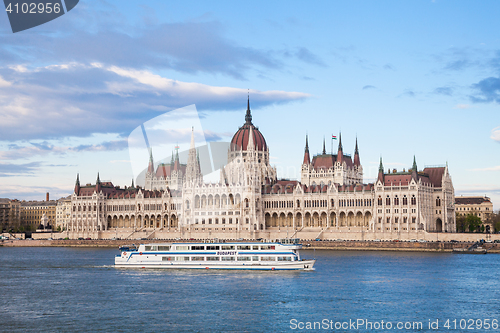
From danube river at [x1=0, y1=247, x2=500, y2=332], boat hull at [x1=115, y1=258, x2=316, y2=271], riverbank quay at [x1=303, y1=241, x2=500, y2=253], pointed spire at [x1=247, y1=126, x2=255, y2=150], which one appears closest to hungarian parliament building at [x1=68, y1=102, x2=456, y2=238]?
pointed spire at [x1=247, y1=126, x2=255, y2=150]

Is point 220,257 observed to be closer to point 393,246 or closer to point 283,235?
point 393,246

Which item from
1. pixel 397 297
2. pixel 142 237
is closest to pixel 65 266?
pixel 397 297

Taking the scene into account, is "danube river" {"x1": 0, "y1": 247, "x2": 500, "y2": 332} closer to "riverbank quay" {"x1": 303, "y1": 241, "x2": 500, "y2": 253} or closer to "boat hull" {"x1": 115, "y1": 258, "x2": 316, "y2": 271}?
"boat hull" {"x1": 115, "y1": 258, "x2": 316, "y2": 271}

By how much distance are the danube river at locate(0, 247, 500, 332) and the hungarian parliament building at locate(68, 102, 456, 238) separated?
57945 millimetres

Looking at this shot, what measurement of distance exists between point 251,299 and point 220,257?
2453 centimetres

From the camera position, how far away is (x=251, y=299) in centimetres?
5681

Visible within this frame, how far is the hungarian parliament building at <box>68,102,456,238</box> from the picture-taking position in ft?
468

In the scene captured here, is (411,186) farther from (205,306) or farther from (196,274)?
(205,306)

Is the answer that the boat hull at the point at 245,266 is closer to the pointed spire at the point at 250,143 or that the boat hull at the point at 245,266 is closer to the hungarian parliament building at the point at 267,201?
the hungarian parliament building at the point at 267,201

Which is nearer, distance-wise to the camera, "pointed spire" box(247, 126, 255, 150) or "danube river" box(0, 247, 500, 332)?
"danube river" box(0, 247, 500, 332)

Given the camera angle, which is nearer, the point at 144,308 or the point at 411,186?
the point at 144,308

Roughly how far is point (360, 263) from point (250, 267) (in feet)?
63.8

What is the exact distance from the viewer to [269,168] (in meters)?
178

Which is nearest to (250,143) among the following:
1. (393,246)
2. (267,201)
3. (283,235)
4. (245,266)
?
(267,201)
